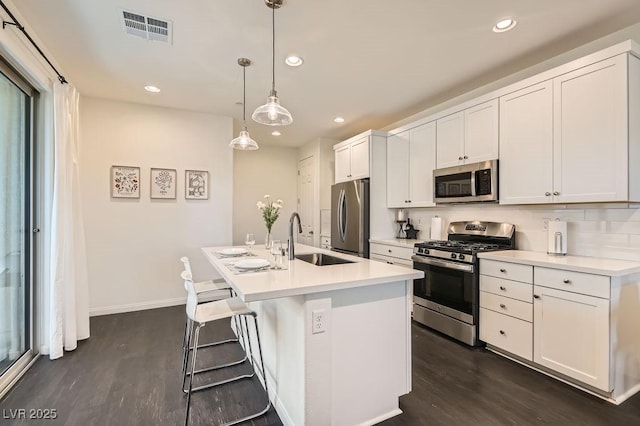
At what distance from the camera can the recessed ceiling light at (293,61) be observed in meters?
2.67

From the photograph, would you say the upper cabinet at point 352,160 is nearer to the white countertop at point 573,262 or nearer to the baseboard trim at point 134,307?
the white countertop at point 573,262

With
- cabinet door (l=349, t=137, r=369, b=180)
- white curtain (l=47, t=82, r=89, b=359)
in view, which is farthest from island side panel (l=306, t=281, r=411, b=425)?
cabinet door (l=349, t=137, r=369, b=180)

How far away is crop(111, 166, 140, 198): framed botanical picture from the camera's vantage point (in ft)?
12.5

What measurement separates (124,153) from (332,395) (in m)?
3.82

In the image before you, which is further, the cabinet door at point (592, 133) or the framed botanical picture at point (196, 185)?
the framed botanical picture at point (196, 185)

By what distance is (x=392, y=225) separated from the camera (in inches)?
174

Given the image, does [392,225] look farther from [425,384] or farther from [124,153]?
[124,153]

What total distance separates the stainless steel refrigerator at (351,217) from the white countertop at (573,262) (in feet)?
5.56

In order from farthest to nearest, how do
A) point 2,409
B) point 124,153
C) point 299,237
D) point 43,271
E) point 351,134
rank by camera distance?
point 299,237 < point 351,134 < point 124,153 < point 43,271 < point 2,409

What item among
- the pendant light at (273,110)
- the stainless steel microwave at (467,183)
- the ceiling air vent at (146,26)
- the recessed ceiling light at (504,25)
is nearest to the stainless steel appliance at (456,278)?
the stainless steel microwave at (467,183)

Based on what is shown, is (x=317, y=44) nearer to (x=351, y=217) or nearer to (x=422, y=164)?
(x=422, y=164)

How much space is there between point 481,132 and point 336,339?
Answer: 2577 millimetres

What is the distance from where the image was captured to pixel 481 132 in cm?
305

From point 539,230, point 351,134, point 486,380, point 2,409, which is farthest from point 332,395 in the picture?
point 351,134
